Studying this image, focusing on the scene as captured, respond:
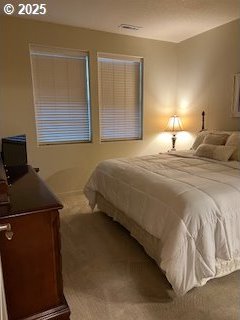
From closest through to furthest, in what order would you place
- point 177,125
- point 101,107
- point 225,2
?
point 225,2, point 101,107, point 177,125

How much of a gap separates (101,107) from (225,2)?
86.7 inches

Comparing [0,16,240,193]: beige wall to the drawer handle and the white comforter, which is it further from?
the drawer handle

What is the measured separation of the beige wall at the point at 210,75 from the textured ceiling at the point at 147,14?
0.22m

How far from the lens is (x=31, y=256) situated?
1.36 m

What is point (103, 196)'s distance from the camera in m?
2.88

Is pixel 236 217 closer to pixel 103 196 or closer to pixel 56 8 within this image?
pixel 103 196

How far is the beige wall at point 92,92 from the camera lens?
10.6 feet

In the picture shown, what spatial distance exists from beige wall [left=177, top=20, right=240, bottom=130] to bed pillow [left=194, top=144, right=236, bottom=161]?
755 millimetres

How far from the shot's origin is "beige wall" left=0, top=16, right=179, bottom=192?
10.6ft

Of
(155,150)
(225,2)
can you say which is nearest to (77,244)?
(155,150)

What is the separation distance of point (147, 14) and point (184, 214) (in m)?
2.75

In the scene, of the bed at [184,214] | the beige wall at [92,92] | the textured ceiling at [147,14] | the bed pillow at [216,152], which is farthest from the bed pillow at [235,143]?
the beige wall at [92,92]

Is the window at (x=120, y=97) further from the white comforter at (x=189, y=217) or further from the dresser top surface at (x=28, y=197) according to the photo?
the dresser top surface at (x=28, y=197)

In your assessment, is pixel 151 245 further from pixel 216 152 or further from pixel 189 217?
pixel 216 152
